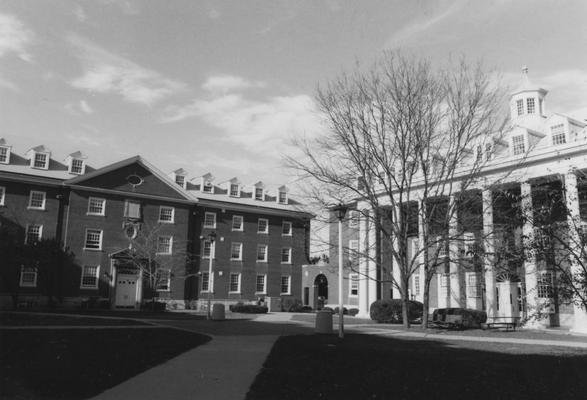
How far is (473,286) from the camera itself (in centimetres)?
3853

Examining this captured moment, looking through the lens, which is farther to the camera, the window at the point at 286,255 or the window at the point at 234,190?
the window at the point at 286,255

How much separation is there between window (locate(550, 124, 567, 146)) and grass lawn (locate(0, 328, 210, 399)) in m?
27.0

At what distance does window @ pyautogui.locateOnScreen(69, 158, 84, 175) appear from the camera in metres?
43.9

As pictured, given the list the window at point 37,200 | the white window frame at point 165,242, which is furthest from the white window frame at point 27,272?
the white window frame at point 165,242

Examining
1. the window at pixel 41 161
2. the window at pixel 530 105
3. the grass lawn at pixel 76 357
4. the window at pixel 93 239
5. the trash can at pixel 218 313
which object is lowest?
the grass lawn at pixel 76 357

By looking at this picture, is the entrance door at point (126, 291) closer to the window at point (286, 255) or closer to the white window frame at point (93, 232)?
the white window frame at point (93, 232)

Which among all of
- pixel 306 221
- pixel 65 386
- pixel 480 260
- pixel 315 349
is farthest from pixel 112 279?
pixel 65 386

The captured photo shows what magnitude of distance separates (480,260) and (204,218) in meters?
29.5

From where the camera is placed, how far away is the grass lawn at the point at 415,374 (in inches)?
366

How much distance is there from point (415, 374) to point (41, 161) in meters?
39.9

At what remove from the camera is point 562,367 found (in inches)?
490

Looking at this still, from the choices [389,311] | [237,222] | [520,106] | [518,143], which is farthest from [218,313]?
[520,106]

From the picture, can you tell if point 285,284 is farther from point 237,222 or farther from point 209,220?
point 209,220

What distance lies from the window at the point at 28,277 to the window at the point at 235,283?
1756 centimetres
